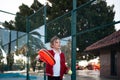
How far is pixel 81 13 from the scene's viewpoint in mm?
6723

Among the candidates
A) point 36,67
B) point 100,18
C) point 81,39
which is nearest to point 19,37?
point 36,67

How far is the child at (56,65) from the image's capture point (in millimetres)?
4574

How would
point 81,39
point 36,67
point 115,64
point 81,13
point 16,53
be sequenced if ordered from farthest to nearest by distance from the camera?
1. point 115,64
2. point 16,53
3. point 36,67
4. point 81,39
5. point 81,13

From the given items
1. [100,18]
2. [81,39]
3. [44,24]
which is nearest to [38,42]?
[44,24]

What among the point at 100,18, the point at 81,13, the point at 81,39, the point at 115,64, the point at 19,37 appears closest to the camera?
the point at 81,13

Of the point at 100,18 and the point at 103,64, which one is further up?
the point at 100,18

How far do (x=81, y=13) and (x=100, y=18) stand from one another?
0.82m

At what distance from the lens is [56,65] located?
4.62 metres

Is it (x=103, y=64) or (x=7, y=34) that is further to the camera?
(x=103, y=64)

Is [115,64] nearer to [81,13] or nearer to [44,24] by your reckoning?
[44,24]

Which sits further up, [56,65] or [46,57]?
[46,57]

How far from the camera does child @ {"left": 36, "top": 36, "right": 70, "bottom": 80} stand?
15.0 ft

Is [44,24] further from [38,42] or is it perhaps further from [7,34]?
[7,34]

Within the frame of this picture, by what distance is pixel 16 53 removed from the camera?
1325cm
